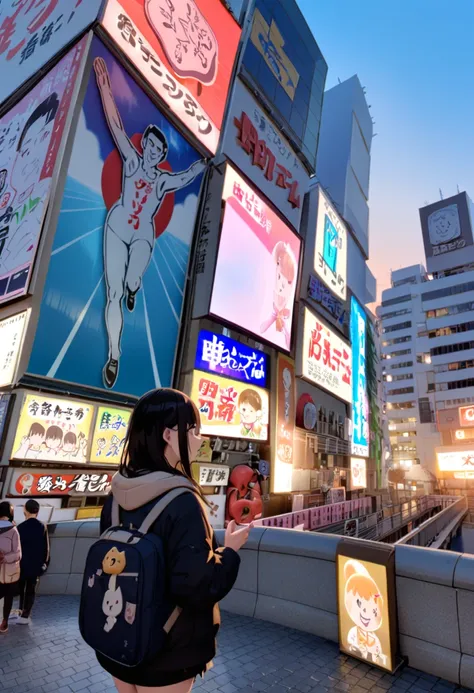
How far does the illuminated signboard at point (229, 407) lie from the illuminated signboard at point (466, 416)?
22.2 meters

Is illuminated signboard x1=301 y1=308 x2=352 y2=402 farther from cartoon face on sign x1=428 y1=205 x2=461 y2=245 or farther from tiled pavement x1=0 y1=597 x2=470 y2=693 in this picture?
cartoon face on sign x1=428 y1=205 x2=461 y2=245

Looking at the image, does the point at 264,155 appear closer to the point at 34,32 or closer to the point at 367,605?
the point at 34,32

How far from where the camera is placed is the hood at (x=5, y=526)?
4414 mm

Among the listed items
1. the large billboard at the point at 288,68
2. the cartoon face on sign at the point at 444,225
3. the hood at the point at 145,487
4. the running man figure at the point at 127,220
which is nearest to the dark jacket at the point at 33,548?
the hood at the point at 145,487

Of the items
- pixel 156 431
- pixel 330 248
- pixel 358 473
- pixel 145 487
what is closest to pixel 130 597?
pixel 145 487

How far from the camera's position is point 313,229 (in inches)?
978

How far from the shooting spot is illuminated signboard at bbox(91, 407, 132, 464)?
10594mm

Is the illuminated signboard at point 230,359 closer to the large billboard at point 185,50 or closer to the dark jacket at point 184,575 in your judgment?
the large billboard at point 185,50

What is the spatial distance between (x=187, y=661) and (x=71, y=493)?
9.85 metres

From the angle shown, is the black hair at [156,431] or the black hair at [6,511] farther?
the black hair at [6,511]

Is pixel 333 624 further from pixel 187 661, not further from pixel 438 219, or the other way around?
pixel 438 219

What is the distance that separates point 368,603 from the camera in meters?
3.84

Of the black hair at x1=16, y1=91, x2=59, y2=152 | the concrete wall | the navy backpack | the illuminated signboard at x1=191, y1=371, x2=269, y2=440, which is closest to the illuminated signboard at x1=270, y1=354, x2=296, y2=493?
the illuminated signboard at x1=191, y1=371, x2=269, y2=440

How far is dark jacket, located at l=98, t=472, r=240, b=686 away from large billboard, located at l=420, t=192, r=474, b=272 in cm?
7104
